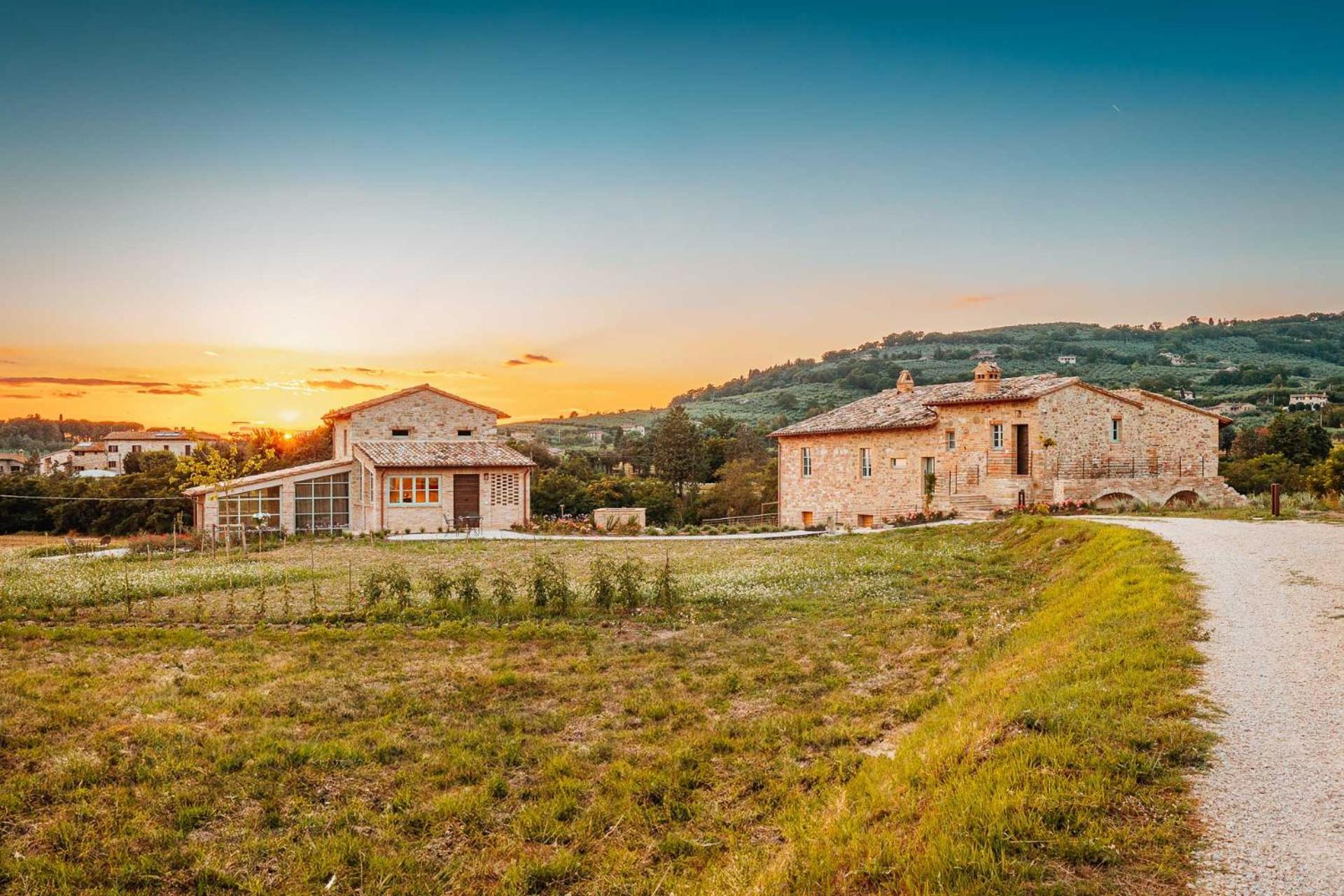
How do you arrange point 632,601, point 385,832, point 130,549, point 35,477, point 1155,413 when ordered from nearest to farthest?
point 385,832
point 632,601
point 130,549
point 1155,413
point 35,477

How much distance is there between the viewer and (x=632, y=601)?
14.1 metres

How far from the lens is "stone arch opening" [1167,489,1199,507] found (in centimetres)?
3136

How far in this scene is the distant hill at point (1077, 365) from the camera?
8406 centimetres

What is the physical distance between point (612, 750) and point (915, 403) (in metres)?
30.1

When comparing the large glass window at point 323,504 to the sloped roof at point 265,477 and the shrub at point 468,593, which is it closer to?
the sloped roof at point 265,477

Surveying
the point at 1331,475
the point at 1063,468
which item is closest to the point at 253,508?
the point at 1063,468

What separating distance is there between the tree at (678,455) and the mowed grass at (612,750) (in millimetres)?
42363

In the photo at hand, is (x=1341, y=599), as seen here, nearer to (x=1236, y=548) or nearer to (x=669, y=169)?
(x=1236, y=548)

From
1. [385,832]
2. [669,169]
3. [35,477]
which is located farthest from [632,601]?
Result: [35,477]

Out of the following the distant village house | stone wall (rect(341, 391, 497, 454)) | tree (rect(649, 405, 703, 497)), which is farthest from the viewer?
the distant village house

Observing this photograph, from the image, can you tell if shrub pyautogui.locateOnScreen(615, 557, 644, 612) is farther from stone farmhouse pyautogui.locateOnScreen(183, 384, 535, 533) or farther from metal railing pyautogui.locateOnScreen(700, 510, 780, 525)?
metal railing pyautogui.locateOnScreen(700, 510, 780, 525)

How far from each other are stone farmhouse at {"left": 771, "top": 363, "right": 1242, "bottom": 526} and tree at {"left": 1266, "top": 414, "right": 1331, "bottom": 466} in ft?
52.6

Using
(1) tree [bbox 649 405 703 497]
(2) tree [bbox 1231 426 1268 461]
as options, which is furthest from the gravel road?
(1) tree [bbox 649 405 703 497]

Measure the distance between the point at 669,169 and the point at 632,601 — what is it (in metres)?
17.0
